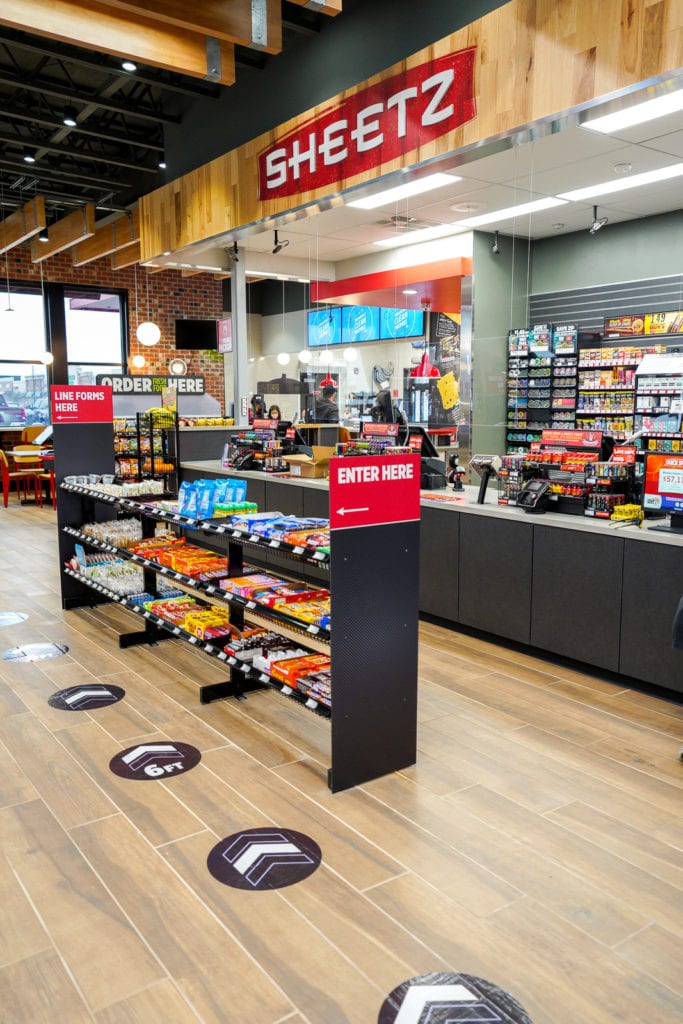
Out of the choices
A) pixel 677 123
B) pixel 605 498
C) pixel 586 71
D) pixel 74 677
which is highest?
pixel 677 123

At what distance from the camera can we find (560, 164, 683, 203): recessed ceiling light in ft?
23.1

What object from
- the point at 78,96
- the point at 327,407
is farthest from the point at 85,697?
the point at 327,407

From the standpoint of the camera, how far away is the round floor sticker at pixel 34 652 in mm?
4668

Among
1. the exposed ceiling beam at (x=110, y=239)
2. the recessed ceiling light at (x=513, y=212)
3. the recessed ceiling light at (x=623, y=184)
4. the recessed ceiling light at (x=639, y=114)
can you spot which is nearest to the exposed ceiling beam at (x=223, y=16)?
the recessed ceiling light at (x=639, y=114)

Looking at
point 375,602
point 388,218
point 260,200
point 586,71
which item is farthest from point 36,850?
point 388,218

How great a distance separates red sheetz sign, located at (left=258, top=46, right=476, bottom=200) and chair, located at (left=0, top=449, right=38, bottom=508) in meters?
6.90

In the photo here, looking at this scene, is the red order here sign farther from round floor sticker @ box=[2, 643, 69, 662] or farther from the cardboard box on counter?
round floor sticker @ box=[2, 643, 69, 662]

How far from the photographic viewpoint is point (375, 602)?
119 inches

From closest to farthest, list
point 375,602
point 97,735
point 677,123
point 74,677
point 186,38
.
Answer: point 375,602 → point 97,735 → point 74,677 → point 186,38 → point 677,123

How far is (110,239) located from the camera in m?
11.8

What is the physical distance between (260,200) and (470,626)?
427 centimetres

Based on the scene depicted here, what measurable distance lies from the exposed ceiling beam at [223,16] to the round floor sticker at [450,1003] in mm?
4693

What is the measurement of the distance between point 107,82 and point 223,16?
4131 mm

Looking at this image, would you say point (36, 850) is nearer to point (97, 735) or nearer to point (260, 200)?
point (97, 735)
